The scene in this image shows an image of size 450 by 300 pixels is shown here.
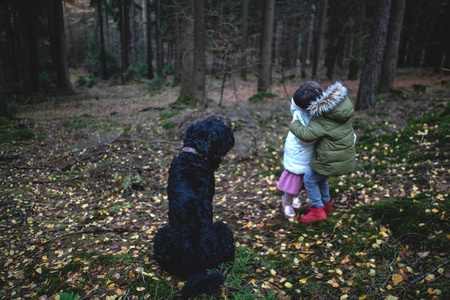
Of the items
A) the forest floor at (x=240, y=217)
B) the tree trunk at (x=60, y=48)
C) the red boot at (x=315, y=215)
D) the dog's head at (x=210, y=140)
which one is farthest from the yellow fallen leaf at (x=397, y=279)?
the tree trunk at (x=60, y=48)

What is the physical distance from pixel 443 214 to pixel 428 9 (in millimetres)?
27023

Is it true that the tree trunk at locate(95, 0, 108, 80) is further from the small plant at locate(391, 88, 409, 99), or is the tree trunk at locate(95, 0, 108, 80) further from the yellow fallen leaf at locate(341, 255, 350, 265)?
the yellow fallen leaf at locate(341, 255, 350, 265)

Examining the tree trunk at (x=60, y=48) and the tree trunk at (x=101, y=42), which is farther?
the tree trunk at (x=101, y=42)

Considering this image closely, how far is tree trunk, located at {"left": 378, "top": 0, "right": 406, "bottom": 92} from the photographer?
34.1 ft

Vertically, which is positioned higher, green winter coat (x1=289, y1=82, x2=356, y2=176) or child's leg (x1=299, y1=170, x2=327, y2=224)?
green winter coat (x1=289, y1=82, x2=356, y2=176)

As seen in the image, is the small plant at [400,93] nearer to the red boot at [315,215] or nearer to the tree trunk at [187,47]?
the tree trunk at [187,47]

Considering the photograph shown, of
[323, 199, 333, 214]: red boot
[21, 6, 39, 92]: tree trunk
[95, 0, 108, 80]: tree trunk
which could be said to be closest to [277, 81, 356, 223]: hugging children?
[323, 199, 333, 214]: red boot

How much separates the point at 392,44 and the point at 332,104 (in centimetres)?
1039

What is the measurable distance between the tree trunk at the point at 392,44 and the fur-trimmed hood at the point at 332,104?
9.93 metres

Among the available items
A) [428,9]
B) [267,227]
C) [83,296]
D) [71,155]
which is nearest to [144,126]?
[71,155]

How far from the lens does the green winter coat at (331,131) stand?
320 cm

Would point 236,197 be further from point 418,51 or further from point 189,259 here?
point 418,51

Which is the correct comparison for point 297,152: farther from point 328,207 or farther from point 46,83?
point 46,83

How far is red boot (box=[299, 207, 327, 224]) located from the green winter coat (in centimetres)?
72
